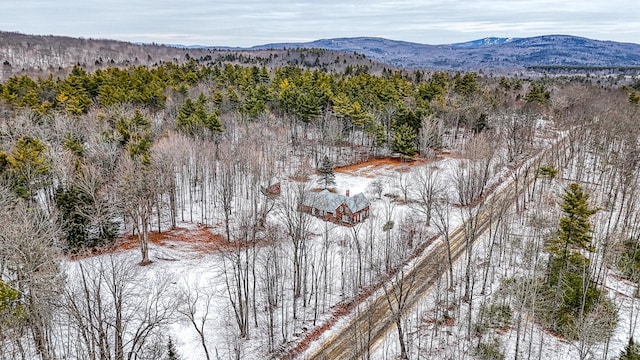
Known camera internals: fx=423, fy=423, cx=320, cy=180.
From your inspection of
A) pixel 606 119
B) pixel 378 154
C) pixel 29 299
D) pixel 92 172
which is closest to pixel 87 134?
pixel 92 172

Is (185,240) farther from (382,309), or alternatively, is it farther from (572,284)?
(572,284)

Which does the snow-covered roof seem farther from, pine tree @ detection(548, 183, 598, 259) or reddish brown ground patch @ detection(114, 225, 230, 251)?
pine tree @ detection(548, 183, 598, 259)

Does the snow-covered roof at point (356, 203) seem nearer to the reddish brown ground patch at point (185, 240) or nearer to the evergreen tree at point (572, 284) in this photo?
the reddish brown ground patch at point (185, 240)

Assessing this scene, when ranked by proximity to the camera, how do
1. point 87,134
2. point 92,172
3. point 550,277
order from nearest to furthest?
1. point 550,277
2. point 92,172
3. point 87,134

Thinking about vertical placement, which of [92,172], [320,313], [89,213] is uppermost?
[92,172]

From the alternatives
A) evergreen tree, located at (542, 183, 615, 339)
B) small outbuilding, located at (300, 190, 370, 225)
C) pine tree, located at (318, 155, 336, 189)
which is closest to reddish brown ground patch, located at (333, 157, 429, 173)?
pine tree, located at (318, 155, 336, 189)

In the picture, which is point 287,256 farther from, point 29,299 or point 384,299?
point 29,299

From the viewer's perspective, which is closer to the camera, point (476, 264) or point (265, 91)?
point (476, 264)

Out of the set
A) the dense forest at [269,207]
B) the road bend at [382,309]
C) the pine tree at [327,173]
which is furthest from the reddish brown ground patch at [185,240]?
the pine tree at [327,173]
